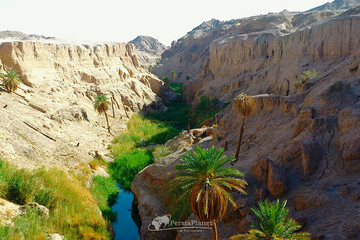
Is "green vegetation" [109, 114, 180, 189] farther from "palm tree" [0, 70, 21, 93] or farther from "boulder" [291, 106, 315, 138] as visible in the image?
"boulder" [291, 106, 315, 138]

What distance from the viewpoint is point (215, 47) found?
5897cm

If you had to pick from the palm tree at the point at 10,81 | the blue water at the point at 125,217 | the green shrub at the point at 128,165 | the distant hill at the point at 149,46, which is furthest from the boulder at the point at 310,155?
the distant hill at the point at 149,46

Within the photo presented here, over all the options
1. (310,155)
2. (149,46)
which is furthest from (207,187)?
(149,46)

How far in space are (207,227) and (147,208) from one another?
695 cm

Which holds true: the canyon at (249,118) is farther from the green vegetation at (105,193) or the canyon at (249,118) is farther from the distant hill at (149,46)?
the distant hill at (149,46)

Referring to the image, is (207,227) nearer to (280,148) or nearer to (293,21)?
(280,148)

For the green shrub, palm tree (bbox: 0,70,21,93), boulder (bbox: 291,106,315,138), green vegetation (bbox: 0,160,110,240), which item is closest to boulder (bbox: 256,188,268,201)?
boulder (bbox: 291,106,315,138)

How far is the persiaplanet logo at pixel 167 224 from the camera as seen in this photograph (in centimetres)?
1524

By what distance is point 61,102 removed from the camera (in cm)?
3469

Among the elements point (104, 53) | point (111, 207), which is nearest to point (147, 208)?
point (111, 207)

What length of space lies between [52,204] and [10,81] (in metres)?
19.0

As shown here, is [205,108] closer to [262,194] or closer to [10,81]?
[10,81]

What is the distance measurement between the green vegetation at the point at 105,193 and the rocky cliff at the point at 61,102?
3244 millimetres

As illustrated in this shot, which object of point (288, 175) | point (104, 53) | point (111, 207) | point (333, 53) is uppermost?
point (104, 53)
